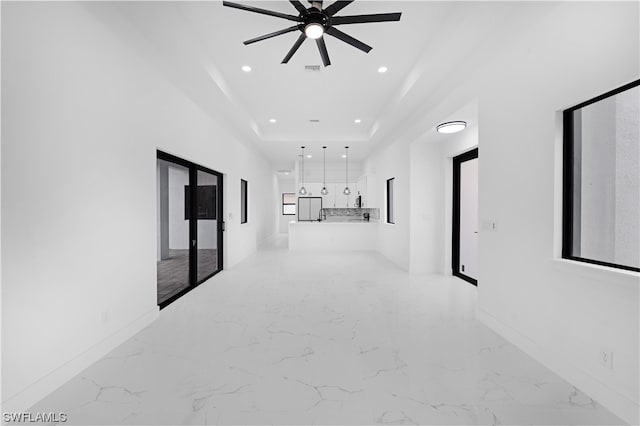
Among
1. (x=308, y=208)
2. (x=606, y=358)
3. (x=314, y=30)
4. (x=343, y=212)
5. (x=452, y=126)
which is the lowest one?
(x=606, y=358)

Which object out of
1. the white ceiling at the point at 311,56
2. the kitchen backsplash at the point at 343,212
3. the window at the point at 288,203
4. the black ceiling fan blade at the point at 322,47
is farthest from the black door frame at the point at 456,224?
the window at the point at 288,203

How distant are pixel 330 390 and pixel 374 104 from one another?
4.62m

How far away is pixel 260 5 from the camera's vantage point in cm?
270

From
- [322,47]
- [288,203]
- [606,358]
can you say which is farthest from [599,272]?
[288,203]

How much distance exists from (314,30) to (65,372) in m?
3.20

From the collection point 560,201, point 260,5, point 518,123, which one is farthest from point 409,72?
point 560,201

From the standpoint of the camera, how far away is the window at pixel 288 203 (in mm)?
13852

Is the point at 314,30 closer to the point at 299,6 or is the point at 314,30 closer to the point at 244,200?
the point at 299,6

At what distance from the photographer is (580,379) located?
1.99 metres

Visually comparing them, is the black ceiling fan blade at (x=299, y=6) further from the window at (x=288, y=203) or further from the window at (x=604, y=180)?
the window at (x=288, y=203)

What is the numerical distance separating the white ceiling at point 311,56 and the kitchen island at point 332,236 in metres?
3.33

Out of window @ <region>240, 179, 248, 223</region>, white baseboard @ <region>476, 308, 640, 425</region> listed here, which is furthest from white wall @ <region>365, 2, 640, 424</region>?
window @ <region>240, 179, 248, 223</region>

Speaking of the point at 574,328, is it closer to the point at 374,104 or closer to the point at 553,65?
the point at 553,65

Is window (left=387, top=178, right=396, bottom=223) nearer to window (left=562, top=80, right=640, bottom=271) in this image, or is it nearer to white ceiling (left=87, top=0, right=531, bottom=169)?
white ceiling (left=87, top=0, right=531, bottom=169)
